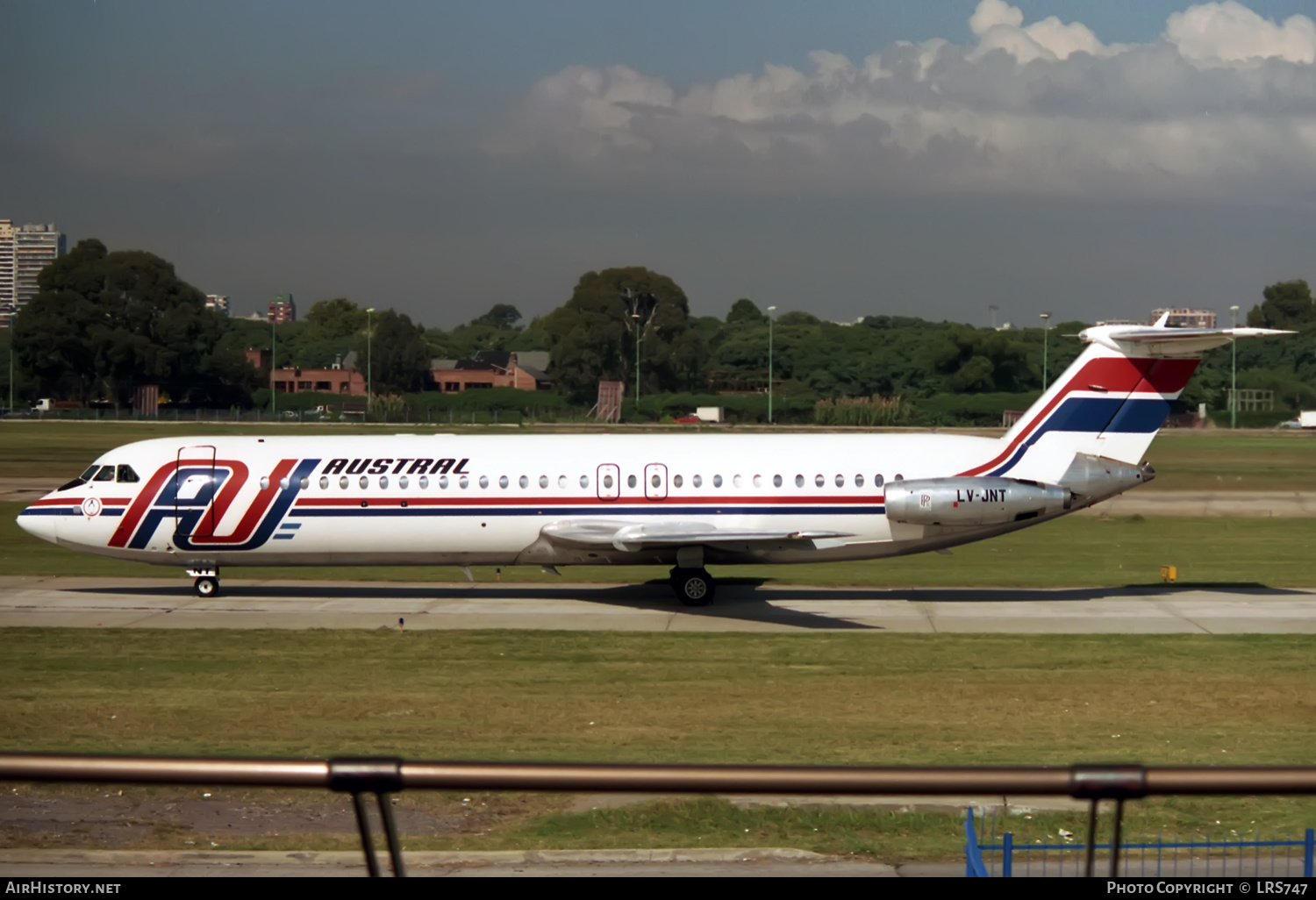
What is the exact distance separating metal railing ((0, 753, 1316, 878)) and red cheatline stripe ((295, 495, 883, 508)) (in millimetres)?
21643

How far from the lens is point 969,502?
81.9 feet

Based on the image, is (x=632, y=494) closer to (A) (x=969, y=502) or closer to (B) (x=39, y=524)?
(A) (x=969, y=502)

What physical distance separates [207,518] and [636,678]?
10618 mm

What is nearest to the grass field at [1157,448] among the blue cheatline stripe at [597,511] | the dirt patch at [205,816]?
the blue cheatline stripe at [597,511]

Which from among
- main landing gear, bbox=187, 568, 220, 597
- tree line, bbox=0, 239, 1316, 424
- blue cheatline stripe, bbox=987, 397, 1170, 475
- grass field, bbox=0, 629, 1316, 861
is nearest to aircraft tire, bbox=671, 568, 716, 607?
grass field, bbox=0, 629, 1316, 861

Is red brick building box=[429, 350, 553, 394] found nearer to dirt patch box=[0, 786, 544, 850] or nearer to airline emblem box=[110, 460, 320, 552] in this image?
airline emblem box=[110, 460, 320, 552]

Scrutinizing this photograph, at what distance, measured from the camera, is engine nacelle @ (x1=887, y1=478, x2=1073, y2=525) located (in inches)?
982

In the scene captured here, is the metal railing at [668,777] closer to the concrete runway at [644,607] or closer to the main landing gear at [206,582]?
the concrete runway at [644,607]

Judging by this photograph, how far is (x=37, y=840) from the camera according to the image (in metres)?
11.1

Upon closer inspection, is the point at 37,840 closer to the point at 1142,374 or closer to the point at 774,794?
the point at 774,794

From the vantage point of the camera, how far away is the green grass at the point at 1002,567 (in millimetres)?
29859

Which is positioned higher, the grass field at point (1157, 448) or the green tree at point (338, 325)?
the green tree at point (338, 325)

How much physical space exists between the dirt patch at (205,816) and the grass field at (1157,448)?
46.4 meters
